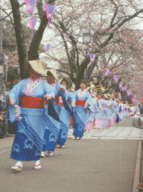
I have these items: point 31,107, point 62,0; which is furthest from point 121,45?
point 31,107

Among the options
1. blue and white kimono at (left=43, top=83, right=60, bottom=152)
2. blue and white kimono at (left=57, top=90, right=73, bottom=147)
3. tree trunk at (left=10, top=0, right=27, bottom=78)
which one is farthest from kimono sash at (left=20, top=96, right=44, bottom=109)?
tree trunk at (left=10, top=0, right=27, bottom=78)

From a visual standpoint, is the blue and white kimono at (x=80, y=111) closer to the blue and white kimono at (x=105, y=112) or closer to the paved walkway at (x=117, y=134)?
the paved walkway at (x=117, y=134)

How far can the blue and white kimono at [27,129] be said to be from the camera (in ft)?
23.4

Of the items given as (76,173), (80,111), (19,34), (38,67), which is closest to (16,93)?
(38,67)

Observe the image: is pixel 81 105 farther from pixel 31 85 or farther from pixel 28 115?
pixel 28 115

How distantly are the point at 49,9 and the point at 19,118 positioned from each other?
23.2 ft

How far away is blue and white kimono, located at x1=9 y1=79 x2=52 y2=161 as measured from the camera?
714cm

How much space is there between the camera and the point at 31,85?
289 inches

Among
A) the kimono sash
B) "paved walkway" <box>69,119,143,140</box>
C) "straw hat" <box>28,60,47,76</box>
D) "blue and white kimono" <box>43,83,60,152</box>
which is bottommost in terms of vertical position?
"paved walkway" <box>69,119,143,140</box>

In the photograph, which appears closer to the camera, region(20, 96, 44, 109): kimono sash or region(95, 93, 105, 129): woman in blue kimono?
region(20, 96, 44, 109): kimono sash

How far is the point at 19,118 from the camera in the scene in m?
7.12

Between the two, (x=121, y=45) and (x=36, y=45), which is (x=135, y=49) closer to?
(x=121, y=45)

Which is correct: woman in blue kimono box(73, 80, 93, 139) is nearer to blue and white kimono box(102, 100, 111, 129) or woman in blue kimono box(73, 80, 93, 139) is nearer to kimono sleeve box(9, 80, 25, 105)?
kimono sleeve box(9, 80, 25, 105)

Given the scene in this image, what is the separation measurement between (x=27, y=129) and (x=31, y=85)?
2.27 feet
